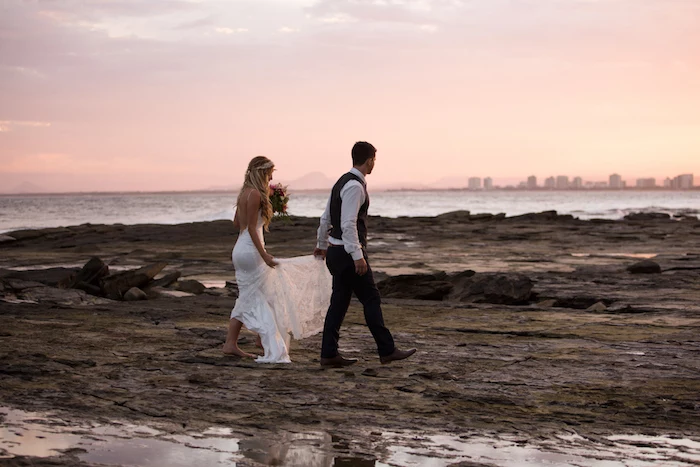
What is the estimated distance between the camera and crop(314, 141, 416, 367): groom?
7293 mm


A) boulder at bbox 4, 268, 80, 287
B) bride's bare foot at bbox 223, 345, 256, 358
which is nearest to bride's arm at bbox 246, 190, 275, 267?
bride's bare foot at bbox 223, 345, 256, 358

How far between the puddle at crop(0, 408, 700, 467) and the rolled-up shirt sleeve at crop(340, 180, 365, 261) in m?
2.23

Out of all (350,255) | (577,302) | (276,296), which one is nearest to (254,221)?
(276,296)

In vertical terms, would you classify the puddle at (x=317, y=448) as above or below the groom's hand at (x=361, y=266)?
below

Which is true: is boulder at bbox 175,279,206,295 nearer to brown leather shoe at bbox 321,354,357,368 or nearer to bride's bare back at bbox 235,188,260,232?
bride's bare back at bbox 235,188,260,232

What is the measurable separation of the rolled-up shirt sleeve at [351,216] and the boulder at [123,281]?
7196 millimetres

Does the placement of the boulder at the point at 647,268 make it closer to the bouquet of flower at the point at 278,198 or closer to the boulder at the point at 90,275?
the boulder at the point at 90,275

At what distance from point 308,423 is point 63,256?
20.4 meters

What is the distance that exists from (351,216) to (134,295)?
276 inches

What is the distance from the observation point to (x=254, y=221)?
7930 millimetres

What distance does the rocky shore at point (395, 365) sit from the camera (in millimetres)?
5773

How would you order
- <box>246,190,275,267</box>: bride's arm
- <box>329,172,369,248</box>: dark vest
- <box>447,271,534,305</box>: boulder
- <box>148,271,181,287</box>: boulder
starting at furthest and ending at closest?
<box>148,271,181,287</box>: boulder → <box>447,271,534,305</box>: boulder → <box>246,190,275,267</box>: bride's arm → <box>329,172,369,248</box>: dark vest

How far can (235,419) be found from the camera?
226 inches

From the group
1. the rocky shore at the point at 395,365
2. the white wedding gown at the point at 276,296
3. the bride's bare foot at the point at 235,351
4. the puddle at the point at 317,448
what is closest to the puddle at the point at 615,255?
the rocky shore at the point at 395,365
